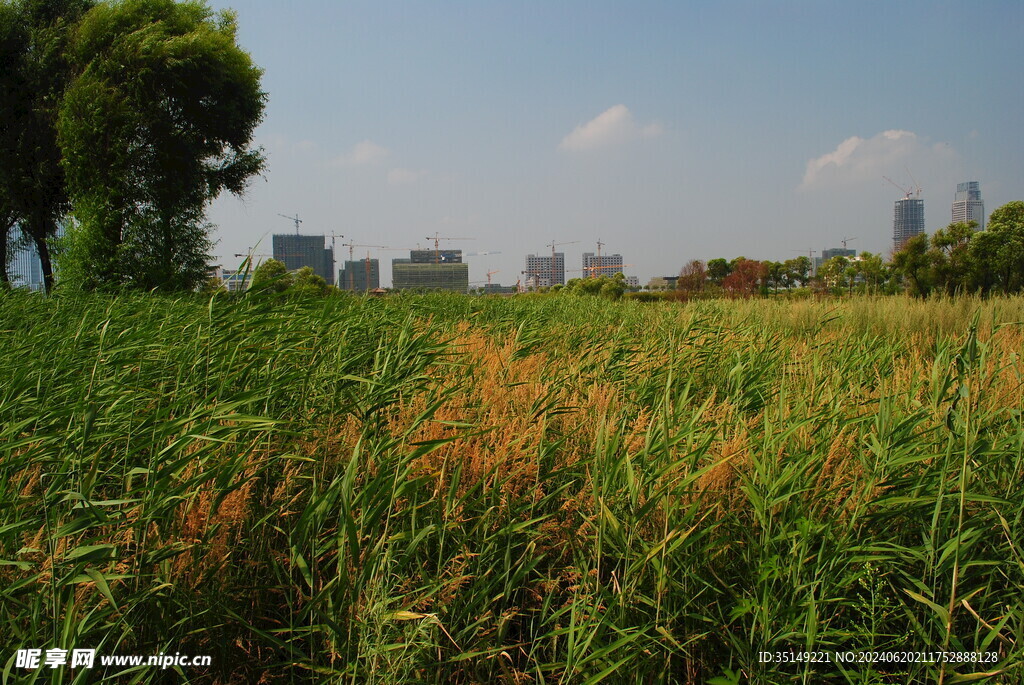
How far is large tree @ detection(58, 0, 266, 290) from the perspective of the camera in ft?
52.9

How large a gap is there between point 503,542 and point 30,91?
77.8ft

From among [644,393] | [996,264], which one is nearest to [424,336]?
[644,393]

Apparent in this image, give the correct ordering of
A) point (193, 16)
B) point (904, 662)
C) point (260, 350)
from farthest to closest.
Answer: point (193, 16)
point (260, 350)
point (904, 662)

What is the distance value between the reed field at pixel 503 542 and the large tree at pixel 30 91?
20.6 metres

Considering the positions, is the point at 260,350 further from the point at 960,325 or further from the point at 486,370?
the point at 960,325

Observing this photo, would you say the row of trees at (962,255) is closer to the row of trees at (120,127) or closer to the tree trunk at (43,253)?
the row of trees at (120,127)

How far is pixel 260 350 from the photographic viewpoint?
338 cm

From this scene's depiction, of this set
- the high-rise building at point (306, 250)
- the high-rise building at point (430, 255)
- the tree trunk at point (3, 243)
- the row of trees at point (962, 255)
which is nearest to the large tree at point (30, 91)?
the tree trunk at point (3, 243)

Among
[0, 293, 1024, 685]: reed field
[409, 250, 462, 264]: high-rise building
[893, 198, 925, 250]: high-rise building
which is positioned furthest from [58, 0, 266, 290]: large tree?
[893, 198, 925, 250]: high-rise building

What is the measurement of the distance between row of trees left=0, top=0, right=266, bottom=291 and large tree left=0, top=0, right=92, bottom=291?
4cm

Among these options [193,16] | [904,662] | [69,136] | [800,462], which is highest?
[193,16]

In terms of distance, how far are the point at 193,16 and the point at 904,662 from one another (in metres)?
23.7

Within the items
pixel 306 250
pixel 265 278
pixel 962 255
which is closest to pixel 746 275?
pixel 962 255

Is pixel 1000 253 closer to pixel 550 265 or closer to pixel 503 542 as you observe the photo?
pixel 503 542
